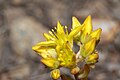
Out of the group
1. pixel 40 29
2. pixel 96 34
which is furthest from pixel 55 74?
pixel 40 29

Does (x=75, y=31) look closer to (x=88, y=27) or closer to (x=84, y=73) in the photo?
(x=88, y=27)

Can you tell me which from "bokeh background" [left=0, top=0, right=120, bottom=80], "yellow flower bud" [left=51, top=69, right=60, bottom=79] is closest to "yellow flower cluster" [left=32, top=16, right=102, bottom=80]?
"yellow flower bud" [left=51, top=69, right=60, bottom=79]

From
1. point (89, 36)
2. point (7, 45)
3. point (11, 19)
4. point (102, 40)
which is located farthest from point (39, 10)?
point (89, 36)

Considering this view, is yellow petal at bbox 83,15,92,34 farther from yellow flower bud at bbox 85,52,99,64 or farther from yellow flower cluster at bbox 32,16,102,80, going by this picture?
yellow flower bud at bbox 85,52,99,64

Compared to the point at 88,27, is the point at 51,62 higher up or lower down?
lower down

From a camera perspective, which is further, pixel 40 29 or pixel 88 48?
pixel 40 29

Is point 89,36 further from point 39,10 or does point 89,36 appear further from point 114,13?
point 39,10
